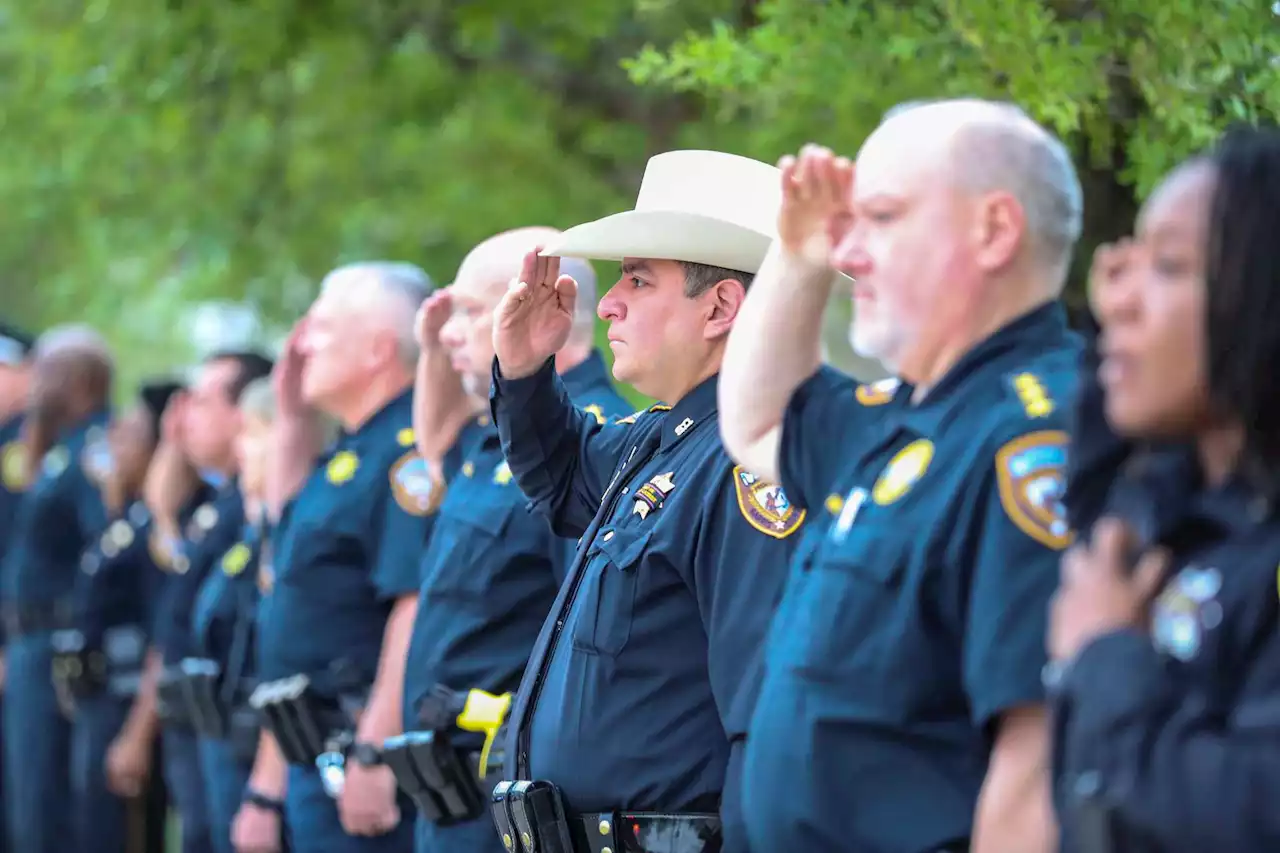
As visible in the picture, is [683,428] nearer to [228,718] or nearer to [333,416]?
[333,416]

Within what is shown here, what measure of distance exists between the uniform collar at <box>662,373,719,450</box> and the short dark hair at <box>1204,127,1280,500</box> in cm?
184

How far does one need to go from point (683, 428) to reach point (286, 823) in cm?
315

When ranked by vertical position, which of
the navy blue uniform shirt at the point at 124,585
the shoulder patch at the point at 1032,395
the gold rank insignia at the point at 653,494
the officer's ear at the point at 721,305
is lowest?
the navy blue uniform shirt at the point at 124,585

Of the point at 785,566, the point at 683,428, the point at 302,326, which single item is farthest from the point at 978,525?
the point at 302,326

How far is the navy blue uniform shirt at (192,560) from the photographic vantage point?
26.8 ft

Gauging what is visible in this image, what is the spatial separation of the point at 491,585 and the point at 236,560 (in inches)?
100

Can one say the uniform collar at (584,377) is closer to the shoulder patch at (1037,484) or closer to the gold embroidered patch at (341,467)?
the gold embroidered patch at (341,467)

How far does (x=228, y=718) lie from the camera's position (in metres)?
7.25

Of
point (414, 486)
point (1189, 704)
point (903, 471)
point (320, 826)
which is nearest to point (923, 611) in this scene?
point (903, 471)

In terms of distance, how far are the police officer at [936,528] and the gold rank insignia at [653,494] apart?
0.88 metres

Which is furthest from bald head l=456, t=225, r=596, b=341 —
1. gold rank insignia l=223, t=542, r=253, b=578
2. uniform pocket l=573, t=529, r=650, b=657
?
gold rank insignia l=223, t=542, r=253, b=578

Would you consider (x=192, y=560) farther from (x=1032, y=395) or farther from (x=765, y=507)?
(x=1032, y=395)

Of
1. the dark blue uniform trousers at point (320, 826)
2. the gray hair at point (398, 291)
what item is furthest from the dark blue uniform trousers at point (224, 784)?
the gray hair at point (398, 291)

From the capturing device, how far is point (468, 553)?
520 cm
